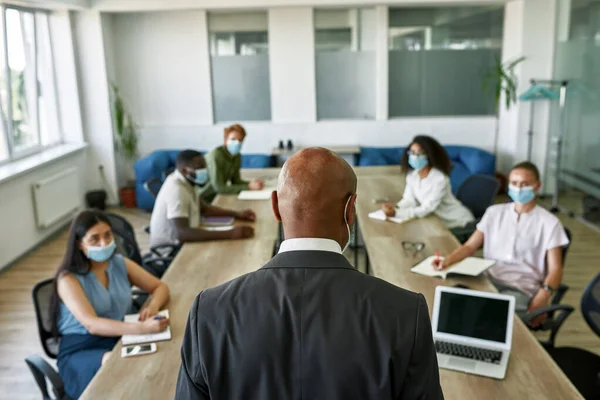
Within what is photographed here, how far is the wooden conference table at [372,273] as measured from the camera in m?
2.34

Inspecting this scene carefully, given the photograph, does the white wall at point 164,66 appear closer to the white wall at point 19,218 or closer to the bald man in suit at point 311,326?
the white wall at point 19,218

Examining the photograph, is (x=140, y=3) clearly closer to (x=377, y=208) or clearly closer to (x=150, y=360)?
(x=377, y=208)

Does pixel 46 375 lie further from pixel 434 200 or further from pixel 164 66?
pixel 164 66

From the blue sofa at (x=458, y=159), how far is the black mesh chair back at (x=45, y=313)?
18.1 feet

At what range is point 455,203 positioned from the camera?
5043mm

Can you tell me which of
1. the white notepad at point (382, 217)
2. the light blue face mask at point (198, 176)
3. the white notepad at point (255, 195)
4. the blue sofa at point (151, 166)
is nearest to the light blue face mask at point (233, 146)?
the white notepad at point (255, 195)

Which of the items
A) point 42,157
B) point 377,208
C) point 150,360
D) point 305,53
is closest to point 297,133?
point 305,53

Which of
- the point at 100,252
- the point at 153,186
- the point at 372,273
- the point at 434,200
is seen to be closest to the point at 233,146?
the point at 153,186

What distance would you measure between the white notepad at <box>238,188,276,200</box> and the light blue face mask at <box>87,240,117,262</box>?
2.28 metres

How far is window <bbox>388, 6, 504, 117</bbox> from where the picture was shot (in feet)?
28.4

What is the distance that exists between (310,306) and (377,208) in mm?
3608

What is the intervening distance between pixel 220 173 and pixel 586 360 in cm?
349

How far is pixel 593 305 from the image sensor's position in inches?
127

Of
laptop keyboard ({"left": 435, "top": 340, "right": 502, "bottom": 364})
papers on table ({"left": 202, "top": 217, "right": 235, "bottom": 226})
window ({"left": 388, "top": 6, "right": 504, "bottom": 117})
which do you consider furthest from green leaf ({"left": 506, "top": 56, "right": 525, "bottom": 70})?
laptop keyboard ({"left": 435, "top": 340, "right": 502, "bottom": 364})
